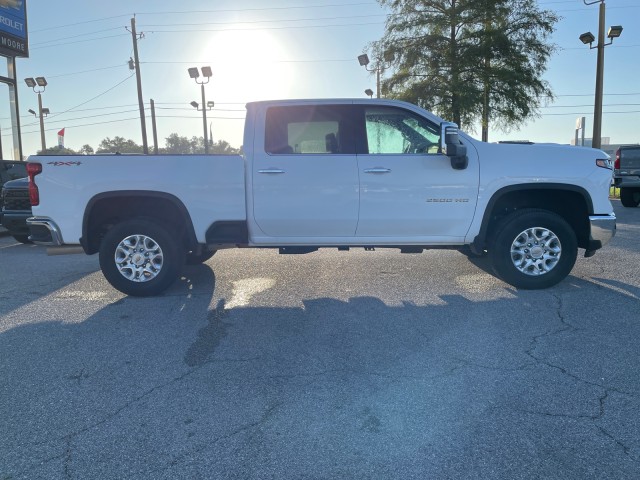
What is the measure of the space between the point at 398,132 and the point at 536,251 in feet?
6.93

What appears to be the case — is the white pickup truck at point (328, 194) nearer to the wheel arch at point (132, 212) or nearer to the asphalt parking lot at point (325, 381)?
the wheel arch at point (132, 212)

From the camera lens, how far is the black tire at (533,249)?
5.46m

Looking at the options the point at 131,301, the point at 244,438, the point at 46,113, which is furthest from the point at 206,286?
the point at 46,113

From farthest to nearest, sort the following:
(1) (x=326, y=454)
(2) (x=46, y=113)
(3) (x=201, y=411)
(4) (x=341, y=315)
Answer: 1. (2) (x=46, y=113)
2. (4) (x=341, y=315)
3. (3) (x=201, y=411)
4. (1) (x=326, y=454)

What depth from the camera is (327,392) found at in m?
3.23

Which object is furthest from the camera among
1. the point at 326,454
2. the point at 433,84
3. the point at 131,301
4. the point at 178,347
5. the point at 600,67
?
the point at 433,84

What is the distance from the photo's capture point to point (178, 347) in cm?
409

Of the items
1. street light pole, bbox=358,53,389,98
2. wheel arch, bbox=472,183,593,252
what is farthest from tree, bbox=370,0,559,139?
wheel arch, bbox=472,183,593,252

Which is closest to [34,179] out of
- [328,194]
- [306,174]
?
[306,174]

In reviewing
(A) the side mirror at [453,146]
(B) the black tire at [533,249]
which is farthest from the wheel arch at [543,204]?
(A) the side mirror at [453,146]

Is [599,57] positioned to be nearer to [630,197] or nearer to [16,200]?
[630,197]

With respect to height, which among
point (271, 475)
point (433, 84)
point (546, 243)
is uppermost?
point (433, 84)

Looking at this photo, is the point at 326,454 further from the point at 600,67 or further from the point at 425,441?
the point at 600,67

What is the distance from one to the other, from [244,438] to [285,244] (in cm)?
307
